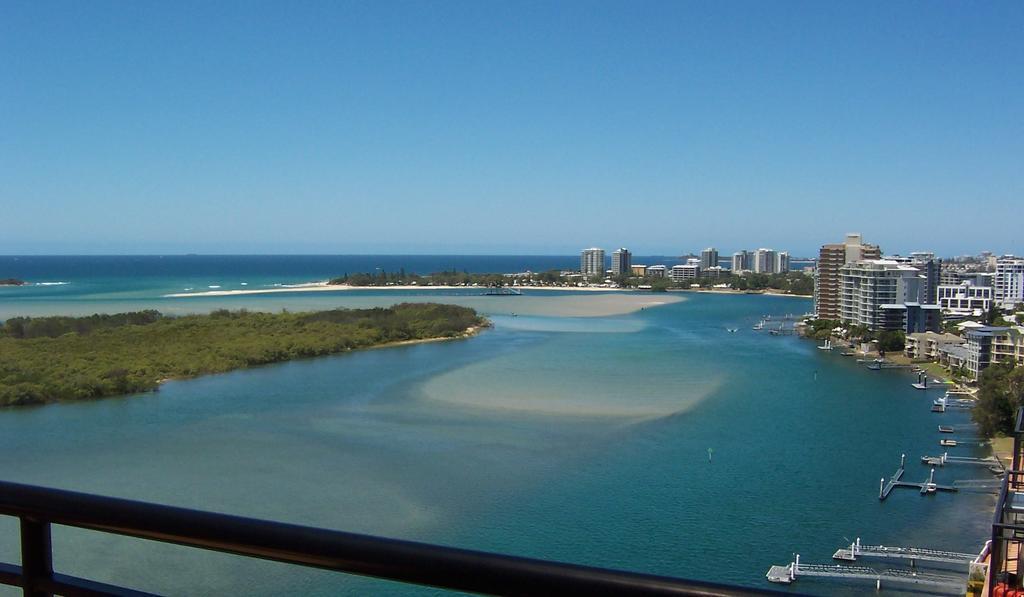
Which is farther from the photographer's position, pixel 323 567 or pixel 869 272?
pixel 869 272

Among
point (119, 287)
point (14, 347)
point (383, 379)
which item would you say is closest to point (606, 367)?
point (383, 379)

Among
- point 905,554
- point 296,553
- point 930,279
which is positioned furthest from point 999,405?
point 930,279

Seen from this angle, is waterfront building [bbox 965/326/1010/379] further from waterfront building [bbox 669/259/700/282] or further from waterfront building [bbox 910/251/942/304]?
waterfront building [bbox 669/259/700/282]

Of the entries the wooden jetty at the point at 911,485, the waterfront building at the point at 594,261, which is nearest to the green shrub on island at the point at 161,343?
the wooden jetty at the point at 911,485

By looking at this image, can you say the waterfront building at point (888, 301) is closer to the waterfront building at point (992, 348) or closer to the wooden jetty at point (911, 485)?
the waterfront building at point (992, 348)

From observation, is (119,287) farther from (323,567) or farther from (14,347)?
(323,567)

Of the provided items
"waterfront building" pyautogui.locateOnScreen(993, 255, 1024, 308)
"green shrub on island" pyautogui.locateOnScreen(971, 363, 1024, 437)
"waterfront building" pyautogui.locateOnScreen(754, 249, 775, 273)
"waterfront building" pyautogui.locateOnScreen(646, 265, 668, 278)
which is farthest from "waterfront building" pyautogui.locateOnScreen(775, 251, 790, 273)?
"green shrub on island" pyautogui.locateOnScreen(971, 363, 1024, 437)
